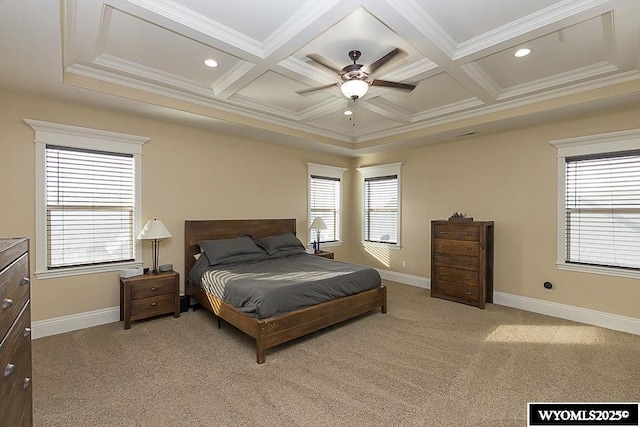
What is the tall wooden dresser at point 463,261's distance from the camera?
4285 mm

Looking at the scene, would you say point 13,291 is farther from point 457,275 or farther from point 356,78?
point 457,275

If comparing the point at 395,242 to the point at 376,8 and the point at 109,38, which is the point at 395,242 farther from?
the point at 109,38

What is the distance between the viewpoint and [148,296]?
3.65m

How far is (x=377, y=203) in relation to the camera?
6305mm

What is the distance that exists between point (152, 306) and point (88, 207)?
139 cm

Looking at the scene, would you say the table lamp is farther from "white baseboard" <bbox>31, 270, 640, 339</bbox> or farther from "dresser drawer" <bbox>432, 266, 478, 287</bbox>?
"dresser drawer" <bbox>432, 266, 478, 287</bbox>

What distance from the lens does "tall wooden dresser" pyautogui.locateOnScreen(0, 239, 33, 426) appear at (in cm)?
113

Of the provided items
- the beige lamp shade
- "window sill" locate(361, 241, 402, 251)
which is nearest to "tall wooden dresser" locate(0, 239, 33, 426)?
the beige lamp shade

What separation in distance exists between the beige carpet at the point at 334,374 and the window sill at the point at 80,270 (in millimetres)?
658

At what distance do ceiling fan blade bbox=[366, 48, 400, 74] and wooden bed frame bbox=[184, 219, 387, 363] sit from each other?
2.34 metres

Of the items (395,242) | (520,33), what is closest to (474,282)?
(395,242)

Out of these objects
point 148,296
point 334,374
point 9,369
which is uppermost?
point 9,369

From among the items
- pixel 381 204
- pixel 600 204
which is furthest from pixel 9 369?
pixel 381 204

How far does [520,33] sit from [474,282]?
3.10m
